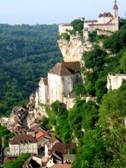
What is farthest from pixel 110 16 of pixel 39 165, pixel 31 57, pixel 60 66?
pixel 31 57

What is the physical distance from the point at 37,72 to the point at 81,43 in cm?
6465

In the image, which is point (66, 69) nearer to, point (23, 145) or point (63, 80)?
point (63, 80)

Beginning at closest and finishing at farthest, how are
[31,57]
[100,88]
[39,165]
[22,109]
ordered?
[39,165] < [100,88] < [22,109] < [31,57]

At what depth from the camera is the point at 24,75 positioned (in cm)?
12162

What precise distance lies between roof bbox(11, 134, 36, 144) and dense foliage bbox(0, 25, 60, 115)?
91.6ft

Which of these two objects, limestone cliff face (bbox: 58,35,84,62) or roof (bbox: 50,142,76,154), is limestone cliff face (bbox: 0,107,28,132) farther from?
roof (bbox: 50,142,76,154)

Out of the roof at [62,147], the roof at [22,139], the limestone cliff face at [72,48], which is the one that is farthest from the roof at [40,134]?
the limestone cliff face at [72,48]

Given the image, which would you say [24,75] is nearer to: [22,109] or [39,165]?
[22,109]

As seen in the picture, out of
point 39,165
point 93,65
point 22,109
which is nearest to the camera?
point 39,165

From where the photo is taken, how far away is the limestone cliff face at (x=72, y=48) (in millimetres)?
60625

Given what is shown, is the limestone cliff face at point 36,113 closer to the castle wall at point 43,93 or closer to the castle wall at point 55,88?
the castle wall at point 43,93

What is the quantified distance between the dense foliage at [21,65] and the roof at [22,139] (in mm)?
27916

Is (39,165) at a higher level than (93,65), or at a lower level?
lower

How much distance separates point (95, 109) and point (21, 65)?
86020 millimetres
